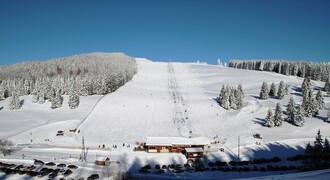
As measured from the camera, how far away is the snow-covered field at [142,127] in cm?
5206

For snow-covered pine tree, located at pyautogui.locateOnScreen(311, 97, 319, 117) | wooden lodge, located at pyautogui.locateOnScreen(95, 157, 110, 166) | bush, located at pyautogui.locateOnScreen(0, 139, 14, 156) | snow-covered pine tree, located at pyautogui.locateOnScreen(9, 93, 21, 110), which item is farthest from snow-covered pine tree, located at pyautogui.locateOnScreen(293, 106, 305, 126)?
snow-covered pine tree, located at pyautogui.locateOnScreen(9, 93, 21, 110)

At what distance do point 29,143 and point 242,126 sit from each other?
153 ft

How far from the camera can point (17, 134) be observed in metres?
67.2

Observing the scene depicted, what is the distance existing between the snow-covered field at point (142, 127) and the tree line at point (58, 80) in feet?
13.2

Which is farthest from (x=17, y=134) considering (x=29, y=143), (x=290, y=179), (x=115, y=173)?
(x=290, y=179)

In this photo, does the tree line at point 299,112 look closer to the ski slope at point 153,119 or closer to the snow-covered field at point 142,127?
the snow-covered field at point 142,127

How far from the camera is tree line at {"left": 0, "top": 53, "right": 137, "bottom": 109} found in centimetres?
10069

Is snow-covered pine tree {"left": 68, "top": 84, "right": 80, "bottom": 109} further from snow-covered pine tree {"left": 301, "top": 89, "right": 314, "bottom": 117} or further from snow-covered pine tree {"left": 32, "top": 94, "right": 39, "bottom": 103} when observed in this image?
snow-covered pine tree {"left": 301, "top": 89, "right": 314, "bottom": 117}

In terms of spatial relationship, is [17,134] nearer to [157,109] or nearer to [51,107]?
[51,107]

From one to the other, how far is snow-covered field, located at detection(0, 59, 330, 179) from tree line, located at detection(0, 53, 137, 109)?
404 cm

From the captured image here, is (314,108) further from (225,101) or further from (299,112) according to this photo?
(225,101)

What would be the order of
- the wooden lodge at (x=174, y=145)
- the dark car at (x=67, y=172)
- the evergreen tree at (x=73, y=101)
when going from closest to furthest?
1. the dark car at (x=67, y=172)
2. the wooden lodge at (x=174, y=145)
3. the evergreen tree at (x=73, y=101)

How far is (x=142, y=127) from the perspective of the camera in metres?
73.7

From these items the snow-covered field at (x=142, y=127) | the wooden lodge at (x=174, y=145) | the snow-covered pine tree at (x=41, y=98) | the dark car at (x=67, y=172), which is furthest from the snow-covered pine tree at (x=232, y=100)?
the snow-covered pine tree at (x=41, y=98)
